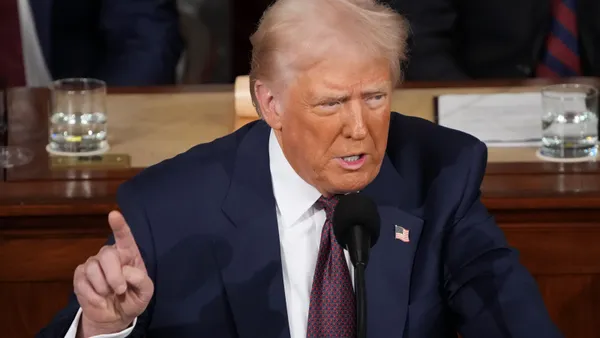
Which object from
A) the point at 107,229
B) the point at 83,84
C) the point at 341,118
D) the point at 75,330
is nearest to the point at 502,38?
the point at 83,84

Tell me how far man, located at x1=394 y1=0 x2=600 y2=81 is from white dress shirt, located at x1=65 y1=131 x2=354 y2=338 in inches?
65.6

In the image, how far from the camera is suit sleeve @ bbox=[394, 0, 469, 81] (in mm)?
3326

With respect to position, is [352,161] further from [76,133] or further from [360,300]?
[76,133]

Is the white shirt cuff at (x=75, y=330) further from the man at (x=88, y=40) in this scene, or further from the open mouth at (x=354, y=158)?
the man at (x=88, y=40)

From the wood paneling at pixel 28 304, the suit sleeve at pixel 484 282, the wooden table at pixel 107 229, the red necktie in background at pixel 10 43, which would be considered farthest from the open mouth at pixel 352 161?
the red necktie in background at pixel 10 43

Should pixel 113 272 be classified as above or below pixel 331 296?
above

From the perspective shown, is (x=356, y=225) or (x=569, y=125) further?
(x=569, y=125)

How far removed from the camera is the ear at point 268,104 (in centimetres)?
159

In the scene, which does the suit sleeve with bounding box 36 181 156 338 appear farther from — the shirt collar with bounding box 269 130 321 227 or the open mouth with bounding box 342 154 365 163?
the open mouth with bounding box 342 154 365 163

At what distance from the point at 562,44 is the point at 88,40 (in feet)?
4.46

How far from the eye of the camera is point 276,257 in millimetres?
1651

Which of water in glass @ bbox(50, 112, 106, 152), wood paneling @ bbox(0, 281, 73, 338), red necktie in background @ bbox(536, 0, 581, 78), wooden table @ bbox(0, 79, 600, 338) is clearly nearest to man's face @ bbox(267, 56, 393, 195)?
wooden table @ bbox(0, 79, 600, 338)

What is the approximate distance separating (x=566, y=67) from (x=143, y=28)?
1209mm

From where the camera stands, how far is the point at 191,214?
1669 millimetres
